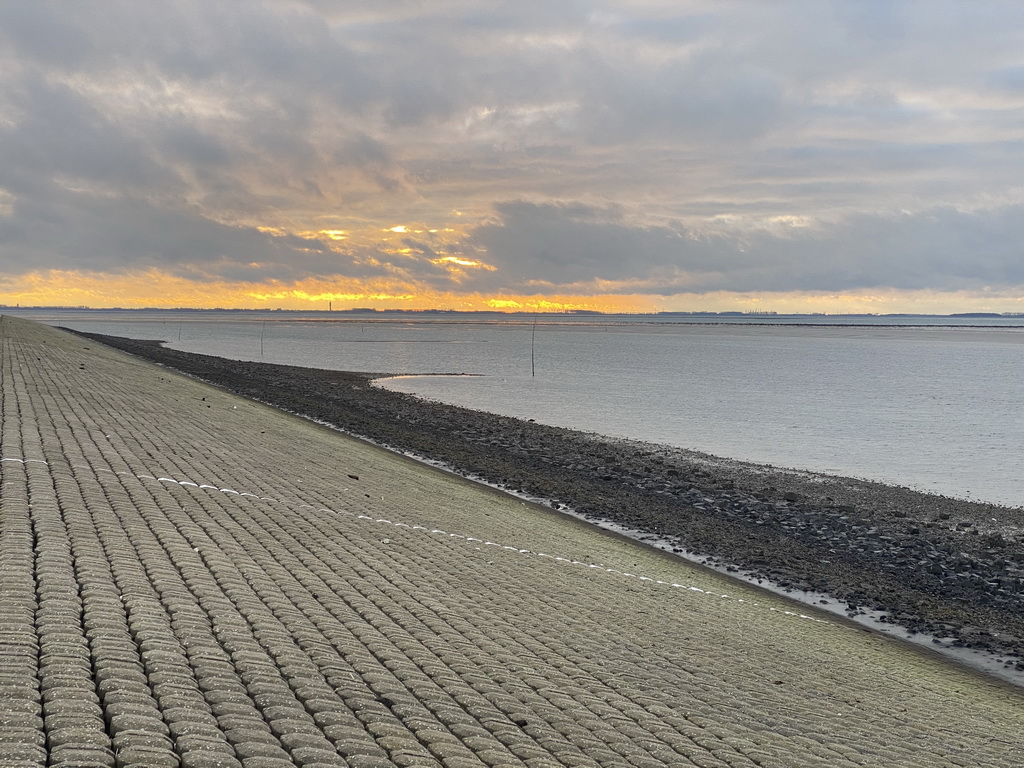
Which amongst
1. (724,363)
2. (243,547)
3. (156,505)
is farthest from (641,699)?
(724,363)

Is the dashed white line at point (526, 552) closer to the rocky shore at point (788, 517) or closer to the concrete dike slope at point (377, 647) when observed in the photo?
the concrete dike slope at point (377, 647)

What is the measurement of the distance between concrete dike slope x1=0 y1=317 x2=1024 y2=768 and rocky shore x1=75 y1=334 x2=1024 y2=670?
1.79 meters

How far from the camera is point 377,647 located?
636 centimetres

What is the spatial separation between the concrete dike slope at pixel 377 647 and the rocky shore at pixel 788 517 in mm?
1791

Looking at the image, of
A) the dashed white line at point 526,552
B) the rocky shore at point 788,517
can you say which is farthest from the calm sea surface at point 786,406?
the dashed white line at point 526,552

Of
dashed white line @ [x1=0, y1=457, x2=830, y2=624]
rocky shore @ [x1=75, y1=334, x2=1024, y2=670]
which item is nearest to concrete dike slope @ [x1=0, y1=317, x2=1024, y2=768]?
dashed white line @ [x1=0, y1=457, x2=830, y2=624]

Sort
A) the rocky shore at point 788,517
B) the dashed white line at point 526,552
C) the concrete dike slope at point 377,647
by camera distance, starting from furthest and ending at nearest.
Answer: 1. the rocky shore at point 788,517
2. the dashed white line at point 526,552
3. the concrete dike slope at point 377,647

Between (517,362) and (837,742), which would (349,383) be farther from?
(837,742)

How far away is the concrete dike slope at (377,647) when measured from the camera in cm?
457

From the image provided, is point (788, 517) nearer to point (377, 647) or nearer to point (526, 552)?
point (526, 552)

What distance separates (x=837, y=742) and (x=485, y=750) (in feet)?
10.9

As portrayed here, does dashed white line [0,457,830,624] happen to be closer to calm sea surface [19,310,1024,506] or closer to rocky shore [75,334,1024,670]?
rocky shore [75,334,1024,670]

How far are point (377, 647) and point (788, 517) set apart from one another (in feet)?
45.1

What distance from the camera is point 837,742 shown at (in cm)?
671
